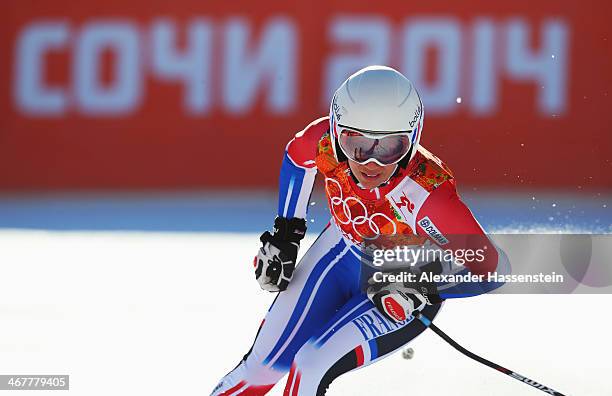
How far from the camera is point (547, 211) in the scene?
959 cm

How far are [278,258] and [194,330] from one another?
1.82m

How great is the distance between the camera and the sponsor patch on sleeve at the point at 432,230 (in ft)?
12.7

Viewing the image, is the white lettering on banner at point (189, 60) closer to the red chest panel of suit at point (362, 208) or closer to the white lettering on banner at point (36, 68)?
the white lettering on banner at point (36, 68)

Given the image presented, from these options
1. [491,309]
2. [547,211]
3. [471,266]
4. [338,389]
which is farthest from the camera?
[547,211]

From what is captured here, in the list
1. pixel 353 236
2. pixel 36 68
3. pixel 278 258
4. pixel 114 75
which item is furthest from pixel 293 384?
pixel 36 68

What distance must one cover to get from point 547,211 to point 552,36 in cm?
183

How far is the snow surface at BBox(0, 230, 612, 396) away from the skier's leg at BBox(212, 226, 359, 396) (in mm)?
659

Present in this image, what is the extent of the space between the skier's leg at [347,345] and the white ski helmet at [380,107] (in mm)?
569

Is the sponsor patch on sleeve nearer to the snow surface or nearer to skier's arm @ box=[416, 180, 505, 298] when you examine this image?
skier's arm @ box=[416, 180, 505, 298]

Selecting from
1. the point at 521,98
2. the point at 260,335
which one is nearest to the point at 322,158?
the point at 260,335

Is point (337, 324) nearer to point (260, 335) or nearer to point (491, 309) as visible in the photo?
point (260, 335)

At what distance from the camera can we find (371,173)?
3.92m

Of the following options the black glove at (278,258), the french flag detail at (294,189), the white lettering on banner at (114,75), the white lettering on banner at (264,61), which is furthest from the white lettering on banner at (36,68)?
the black glove at (278,258)

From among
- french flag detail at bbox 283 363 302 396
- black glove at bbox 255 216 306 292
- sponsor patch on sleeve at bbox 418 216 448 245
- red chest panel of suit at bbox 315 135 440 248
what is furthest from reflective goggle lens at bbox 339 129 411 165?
french flag detail at bbox 283 363 302 396
